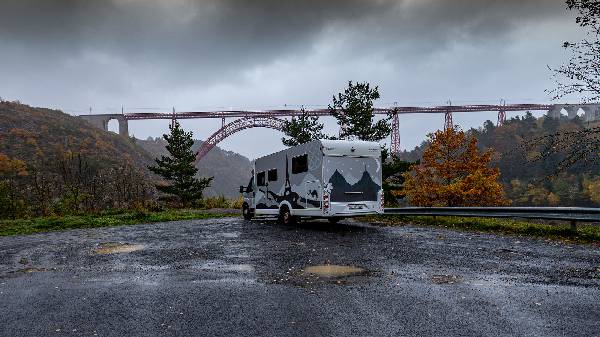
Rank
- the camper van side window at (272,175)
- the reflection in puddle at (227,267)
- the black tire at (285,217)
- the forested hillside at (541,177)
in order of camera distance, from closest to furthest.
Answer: the reflection in puddle at (227,267), the black tire at (285,217), the camper van side window at (272,175), the forested hillside at (541,177)

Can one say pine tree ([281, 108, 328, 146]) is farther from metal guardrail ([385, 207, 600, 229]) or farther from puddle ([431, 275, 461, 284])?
puddle ([431, 275, 461, 284])

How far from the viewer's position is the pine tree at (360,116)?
89.1 ft

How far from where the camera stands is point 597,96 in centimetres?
952

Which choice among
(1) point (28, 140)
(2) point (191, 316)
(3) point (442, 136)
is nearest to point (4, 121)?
(1) point (28, 140)

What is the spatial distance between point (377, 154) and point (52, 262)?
921 cm

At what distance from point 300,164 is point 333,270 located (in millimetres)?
7026

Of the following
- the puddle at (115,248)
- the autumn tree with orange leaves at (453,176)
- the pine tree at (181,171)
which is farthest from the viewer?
the pine tree at (181,171)

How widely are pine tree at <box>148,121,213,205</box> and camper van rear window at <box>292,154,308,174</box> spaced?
64.8ft

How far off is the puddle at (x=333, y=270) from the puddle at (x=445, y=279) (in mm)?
1071

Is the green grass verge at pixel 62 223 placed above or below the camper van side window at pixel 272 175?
below

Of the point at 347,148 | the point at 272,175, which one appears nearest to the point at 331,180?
the point at 347,148

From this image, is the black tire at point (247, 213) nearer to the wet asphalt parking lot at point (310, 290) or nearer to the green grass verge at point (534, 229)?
the green grass verge at point (534, 229)

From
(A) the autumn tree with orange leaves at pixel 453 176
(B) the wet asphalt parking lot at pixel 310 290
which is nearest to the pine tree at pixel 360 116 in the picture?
(A) the autumn tree with orange leaves at pixel 453 176

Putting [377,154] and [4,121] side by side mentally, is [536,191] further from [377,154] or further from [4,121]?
[4,121]
